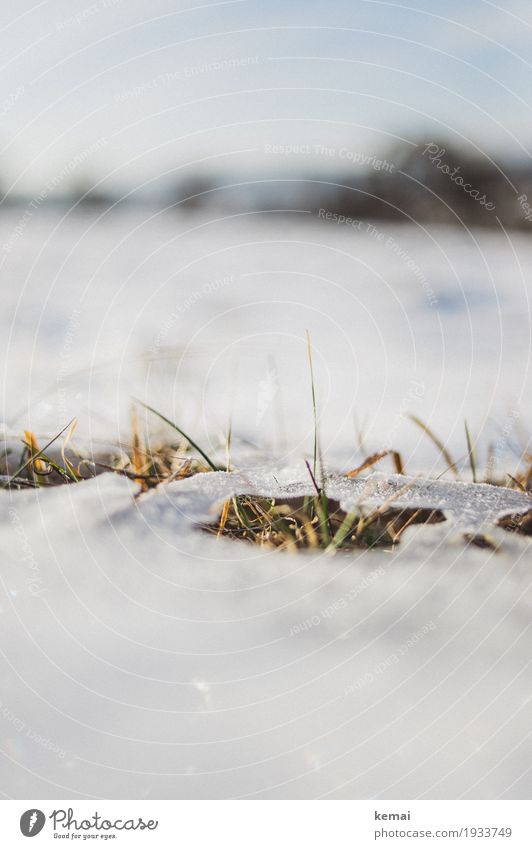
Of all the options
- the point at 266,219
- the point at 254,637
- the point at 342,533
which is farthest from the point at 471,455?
the point at 266,219

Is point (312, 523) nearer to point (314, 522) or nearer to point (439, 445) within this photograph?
point (314, 522)

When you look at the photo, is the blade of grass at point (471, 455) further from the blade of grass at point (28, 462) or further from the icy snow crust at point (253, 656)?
the blade of grass at point (28, 462)

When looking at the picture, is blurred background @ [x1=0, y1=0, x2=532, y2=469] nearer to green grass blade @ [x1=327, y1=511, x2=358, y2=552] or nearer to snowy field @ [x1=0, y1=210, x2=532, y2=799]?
snowy field @ [x1=0, y1=210, x2=532, y2=799]

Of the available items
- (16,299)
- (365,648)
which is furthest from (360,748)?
(16,299)

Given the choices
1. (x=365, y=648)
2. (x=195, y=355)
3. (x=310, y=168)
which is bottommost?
(x=365, y=648)

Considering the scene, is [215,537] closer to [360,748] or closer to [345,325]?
[360,748]

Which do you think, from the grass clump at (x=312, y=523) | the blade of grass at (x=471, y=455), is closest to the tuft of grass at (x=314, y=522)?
the grass clump at (x=312, y=523)
